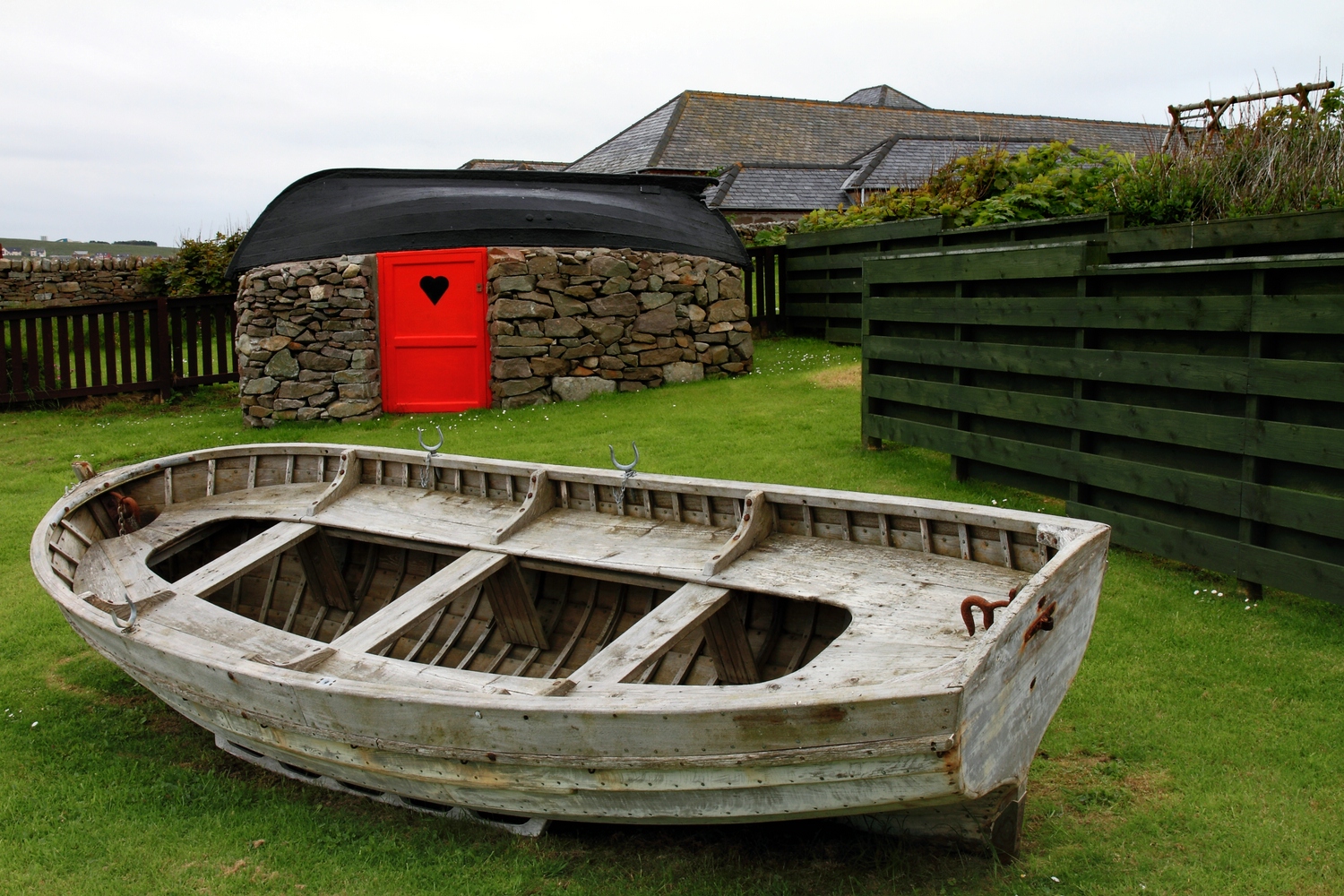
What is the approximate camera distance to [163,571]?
22.5 feet

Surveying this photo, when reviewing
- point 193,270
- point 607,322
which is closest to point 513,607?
point 607,322

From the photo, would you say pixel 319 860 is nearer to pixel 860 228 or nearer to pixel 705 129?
pixel 860 228

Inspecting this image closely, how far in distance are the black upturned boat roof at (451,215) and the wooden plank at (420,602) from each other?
843 cm

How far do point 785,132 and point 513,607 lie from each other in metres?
30.2

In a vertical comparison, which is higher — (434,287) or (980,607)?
(434,287)

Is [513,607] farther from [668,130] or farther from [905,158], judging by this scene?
[668,130]

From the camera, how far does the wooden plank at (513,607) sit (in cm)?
561

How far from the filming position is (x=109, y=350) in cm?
1571

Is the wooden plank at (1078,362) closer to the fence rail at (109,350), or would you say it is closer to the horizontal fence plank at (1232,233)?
the horizontal fence plank at (1232,233)

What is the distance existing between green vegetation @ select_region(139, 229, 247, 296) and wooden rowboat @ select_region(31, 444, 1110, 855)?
14625 millimetres

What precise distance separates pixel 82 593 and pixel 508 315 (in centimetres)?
832

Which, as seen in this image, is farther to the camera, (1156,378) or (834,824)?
(1156,378)

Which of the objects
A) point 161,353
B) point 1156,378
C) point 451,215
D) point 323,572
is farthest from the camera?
point 161,353

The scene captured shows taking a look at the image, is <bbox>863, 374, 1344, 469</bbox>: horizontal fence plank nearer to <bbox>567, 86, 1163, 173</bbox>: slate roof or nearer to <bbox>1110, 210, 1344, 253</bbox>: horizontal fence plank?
<bbox>1110, 210, 1344, 253</bbox>: horizontal fence plank
